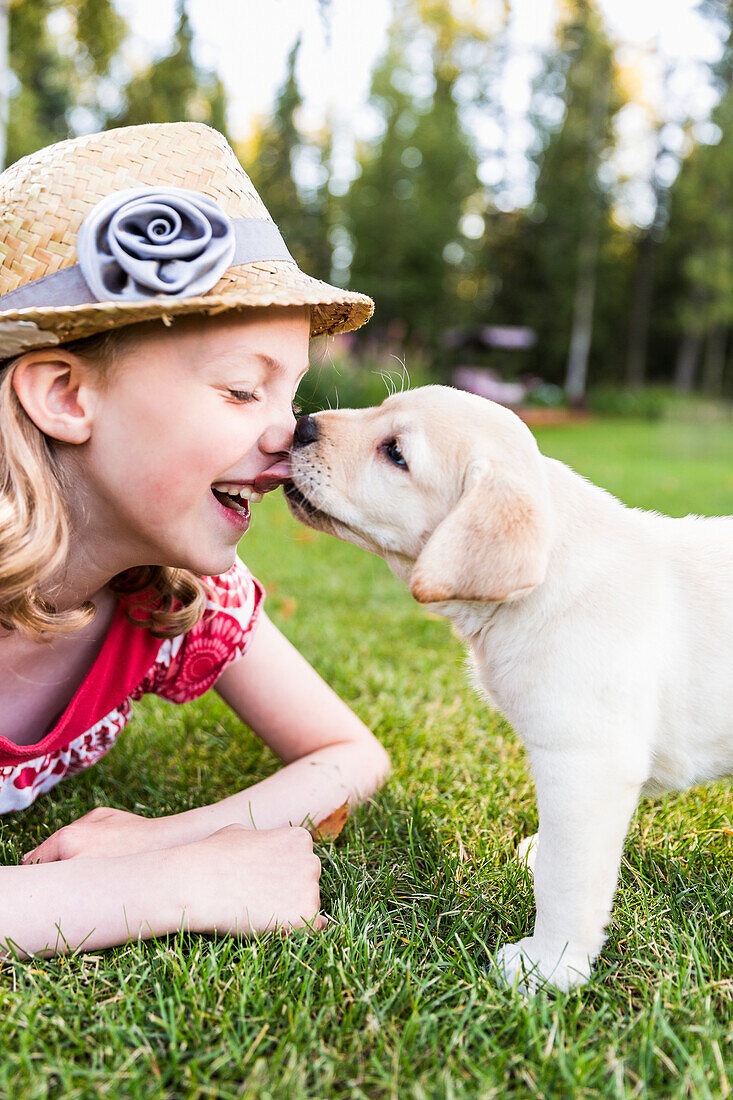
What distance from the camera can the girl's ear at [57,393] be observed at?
187cm

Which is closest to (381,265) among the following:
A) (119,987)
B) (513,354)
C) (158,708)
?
(513,354)

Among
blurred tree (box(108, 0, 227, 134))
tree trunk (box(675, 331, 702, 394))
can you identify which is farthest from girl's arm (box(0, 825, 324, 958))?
tree trunk (box(675, 331, 702, 394))

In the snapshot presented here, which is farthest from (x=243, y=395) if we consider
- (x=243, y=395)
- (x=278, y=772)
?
(x=278, y=772)

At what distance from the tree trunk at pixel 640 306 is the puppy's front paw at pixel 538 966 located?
31.8m

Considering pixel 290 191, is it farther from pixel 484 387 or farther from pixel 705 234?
pixel 705 234

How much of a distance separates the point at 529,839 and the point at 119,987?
1053 mm

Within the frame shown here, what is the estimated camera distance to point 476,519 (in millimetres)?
1744

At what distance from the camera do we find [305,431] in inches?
81.9

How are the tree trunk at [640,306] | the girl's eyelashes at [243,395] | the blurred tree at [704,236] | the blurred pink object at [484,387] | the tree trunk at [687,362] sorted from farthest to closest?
the tree trunk at [640,306] < the tree trunk at [687,362] < the blurred tree at [704,236] < the blurred pink object at [484,387] < the girl's eyelashes at [243,395]

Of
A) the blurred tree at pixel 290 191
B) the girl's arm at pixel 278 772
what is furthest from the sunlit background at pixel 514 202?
the girl's arm at pixel 278 772

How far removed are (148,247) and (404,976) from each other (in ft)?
4.91

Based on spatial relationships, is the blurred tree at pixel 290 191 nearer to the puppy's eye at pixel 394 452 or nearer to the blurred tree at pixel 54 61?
the blurred tree at pixel 54 61

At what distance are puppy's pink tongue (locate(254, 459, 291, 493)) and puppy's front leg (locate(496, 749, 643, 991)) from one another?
855 millimetres

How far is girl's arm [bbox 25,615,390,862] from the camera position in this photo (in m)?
2.05
